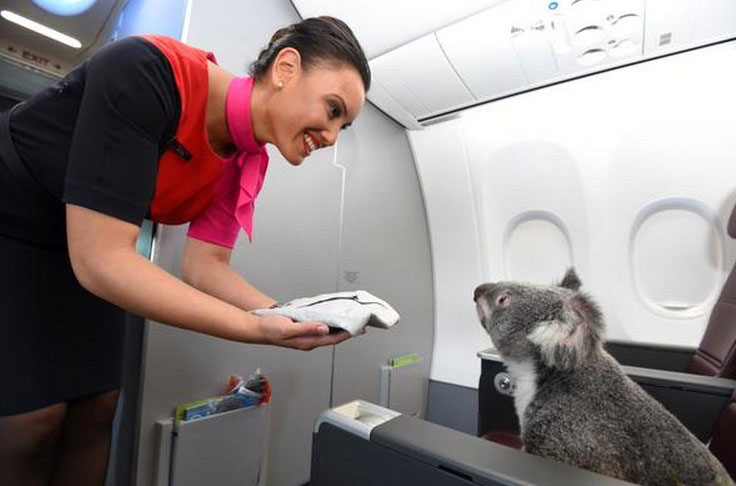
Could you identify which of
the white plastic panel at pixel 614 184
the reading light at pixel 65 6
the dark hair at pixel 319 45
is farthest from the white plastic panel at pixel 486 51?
the reading light at pixel 65 6

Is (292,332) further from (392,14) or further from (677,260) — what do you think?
(677,260)

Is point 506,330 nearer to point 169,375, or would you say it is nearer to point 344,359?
point 169,375

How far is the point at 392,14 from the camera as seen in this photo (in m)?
1.56

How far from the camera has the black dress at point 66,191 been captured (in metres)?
0.63

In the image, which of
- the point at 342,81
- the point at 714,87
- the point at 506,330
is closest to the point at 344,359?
the point at 506,330

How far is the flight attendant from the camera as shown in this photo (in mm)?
625

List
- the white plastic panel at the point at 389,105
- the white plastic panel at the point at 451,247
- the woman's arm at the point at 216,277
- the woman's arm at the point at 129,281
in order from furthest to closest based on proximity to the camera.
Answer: the white plastic panel at the point at 451,247, the white plastic panel at the point at 389,105, the woman's arm at the point at 216,277, the woman's arm at the point at 129,281

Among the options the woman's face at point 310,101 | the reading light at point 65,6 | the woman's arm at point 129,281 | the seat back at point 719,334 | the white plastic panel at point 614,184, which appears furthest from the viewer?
the white plastic panel at point 614,184

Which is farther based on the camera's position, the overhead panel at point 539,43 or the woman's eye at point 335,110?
the overhead panel at point 539,43

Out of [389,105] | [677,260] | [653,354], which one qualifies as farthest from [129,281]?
[677,260]

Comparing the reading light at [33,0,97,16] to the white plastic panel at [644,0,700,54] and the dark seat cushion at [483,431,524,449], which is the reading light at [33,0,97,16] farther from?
the dark seat cushion at [483,431,524,449]

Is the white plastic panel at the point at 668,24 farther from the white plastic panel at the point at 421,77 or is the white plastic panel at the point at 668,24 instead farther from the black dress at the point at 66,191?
the black dress at the point at 66,191

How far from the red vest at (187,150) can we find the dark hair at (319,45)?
0.50 ft

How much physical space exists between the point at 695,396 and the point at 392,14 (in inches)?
68.9
